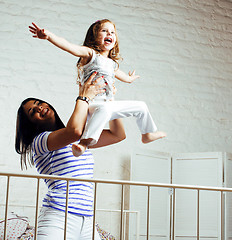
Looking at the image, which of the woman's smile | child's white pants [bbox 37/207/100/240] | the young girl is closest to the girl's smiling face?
the young girl

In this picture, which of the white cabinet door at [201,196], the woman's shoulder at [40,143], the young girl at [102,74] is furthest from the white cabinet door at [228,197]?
the woman's shoulder at [40,143]

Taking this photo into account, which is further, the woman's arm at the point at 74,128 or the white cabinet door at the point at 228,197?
the white cabinet door at the point at 228,197

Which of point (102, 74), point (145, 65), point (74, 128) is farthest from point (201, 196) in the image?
point (74, 128)

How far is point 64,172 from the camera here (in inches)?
82.4

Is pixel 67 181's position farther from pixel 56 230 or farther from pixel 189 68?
pixel 189 68

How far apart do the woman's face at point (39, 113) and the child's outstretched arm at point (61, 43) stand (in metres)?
0.33

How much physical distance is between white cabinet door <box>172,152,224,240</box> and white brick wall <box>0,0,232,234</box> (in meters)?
0.43

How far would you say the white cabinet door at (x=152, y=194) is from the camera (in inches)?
207

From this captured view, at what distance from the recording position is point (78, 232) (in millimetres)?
2004

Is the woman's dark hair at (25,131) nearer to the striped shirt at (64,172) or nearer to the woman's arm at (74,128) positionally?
the striped shirt at (64,172)

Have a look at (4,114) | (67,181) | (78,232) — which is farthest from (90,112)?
(4,114)

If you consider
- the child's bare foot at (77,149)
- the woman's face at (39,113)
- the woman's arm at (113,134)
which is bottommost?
the child's bare foot at (77,149)

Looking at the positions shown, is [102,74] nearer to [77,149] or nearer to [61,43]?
[61,43]

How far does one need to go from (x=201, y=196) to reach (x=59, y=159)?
354 centimetres
